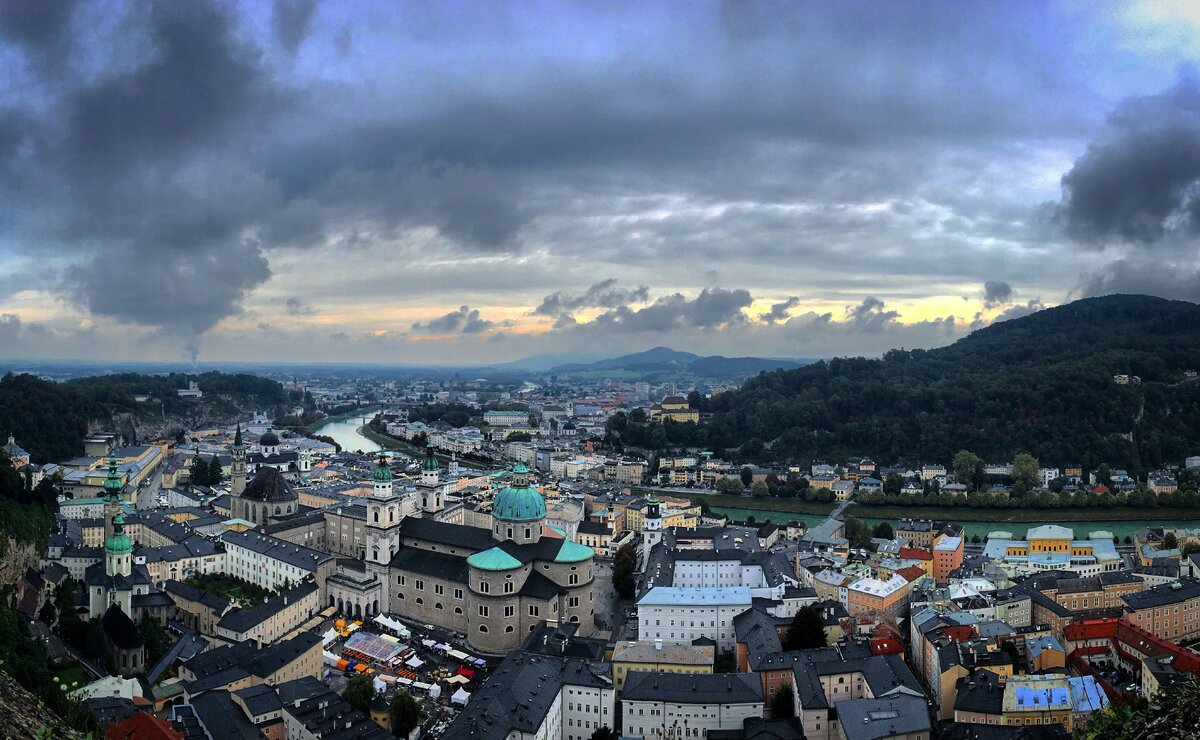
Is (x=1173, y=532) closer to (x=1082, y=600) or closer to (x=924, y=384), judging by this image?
(x=1082, y=600)

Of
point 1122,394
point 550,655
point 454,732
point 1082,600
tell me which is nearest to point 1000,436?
point 1122,394

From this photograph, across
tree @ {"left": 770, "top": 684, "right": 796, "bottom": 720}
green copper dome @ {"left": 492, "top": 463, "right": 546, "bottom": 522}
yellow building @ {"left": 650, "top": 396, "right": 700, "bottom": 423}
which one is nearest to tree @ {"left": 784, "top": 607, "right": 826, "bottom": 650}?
tree @ {"left": 770, "top": 684, "right": 796, "bottom": 720}

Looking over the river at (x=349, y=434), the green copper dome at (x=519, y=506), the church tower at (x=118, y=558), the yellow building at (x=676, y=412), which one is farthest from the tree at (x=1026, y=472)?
the river at (x=349, y=434)

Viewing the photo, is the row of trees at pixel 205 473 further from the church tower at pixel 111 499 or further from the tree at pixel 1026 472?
the tree at pixel 1026 472

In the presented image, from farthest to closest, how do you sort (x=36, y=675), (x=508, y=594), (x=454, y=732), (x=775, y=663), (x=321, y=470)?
(x=321, y=470) → (x=508, y=594) → (x=775, y=663) → (x=36, y=675) → (x=454, y=732)

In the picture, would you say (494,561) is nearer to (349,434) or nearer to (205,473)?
(205,473)

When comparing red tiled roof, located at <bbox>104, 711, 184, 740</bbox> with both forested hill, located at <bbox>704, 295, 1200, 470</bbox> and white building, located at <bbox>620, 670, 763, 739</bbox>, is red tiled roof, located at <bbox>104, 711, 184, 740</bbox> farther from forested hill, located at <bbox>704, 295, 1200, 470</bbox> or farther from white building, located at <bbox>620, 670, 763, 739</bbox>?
forested hill, located at <bbox>704, 295, 1200, 470</bbox>

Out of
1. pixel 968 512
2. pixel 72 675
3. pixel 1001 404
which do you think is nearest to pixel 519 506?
pixel 72 675
